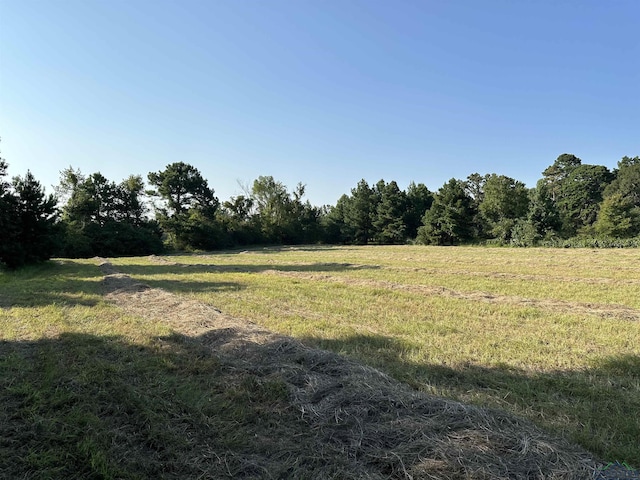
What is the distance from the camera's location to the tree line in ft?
80.5

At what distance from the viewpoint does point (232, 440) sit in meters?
3.37

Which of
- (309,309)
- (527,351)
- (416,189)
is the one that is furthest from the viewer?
(416,189)

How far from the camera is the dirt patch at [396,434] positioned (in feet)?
9.27

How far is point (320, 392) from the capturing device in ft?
14.1

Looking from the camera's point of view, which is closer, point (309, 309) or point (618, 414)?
point (618, 414)

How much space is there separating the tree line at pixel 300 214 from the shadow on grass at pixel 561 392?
25.3 m

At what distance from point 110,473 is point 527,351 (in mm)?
6126

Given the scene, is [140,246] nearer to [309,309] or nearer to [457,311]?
[309,309]

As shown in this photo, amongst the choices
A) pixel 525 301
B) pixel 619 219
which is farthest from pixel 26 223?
pixel 619 219

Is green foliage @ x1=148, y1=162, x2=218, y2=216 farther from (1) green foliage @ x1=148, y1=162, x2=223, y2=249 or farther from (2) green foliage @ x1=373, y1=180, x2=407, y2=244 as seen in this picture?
(2) green foliage @ x1=373, y1=180, x2=407, y2=244

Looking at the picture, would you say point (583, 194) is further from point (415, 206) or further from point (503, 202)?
point (415, 206)

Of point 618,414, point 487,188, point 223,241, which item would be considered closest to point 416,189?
point 487,188

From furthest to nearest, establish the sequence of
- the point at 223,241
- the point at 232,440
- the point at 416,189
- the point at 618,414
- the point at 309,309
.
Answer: the point at 416,189, the point at 223,241, the point at 309,309, the point at 618,414, the point at 232,440

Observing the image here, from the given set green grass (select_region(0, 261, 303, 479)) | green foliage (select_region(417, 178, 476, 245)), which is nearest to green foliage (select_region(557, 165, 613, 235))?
green foliage (select_region(417, 178, 476, 245))
